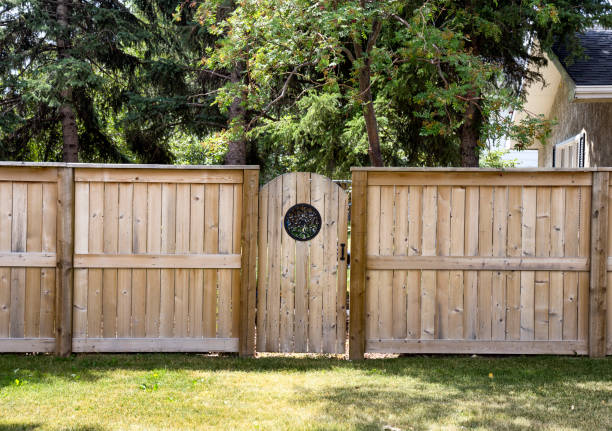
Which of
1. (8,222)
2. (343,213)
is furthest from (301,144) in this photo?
(8,222)

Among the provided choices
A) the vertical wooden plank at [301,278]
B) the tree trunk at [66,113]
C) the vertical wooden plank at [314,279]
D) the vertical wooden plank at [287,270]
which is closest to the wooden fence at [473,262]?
the vertical wooden plank at [314,279]

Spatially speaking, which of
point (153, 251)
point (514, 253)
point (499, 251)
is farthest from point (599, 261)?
point (153, 251)

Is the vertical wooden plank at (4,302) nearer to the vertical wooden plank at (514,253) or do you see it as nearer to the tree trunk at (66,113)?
the vertical wooden plank at (514,253)

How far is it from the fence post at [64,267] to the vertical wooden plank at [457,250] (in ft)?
11.3

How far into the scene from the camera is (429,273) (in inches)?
223

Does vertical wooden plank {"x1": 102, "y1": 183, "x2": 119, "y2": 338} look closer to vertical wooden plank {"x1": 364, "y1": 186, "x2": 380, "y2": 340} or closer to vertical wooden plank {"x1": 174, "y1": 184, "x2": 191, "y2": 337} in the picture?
vertical wooden plank {"x1": 174, "y1": 184, "x2": 191, "y2": 337}

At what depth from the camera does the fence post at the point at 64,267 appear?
5.57 metres

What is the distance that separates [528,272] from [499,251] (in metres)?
0.32

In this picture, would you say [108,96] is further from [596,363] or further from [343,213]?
[596,363]

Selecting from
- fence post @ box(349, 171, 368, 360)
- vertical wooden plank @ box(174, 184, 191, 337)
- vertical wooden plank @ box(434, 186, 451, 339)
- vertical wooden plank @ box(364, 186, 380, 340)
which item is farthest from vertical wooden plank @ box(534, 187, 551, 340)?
vertical wooden plank @ box(174, 184, 191, 337)

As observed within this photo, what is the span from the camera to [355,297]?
222 inches

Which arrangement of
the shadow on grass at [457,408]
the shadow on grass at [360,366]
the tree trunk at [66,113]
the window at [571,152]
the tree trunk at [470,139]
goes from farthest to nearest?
the tree trunk at [66,113] → the window at [571,152] → the tree trunk at [470,139] → the shadow on grass at [360,366] → the shadow on grass at [457,408]

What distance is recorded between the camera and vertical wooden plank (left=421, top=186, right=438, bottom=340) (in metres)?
5.66

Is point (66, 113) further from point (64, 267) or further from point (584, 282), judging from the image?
point (584, 282)
